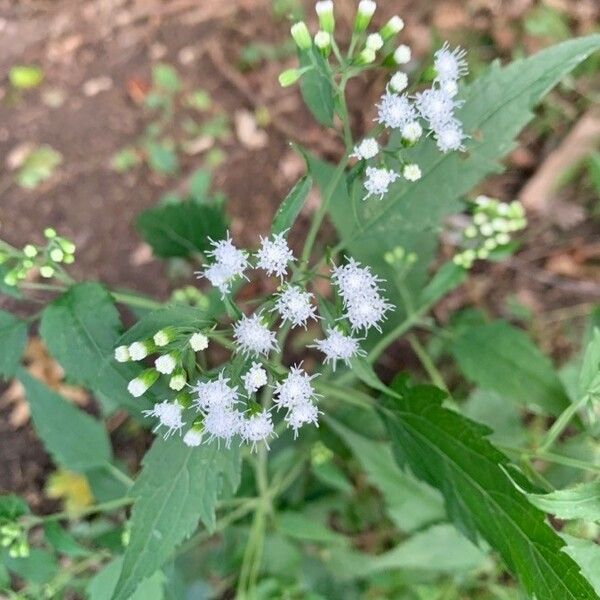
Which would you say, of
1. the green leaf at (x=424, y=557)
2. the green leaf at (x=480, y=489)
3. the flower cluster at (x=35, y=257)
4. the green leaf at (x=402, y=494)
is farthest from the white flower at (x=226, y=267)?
the green leaf at (x=424, y=557)

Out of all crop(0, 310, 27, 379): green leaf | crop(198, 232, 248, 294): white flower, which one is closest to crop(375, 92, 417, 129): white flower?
crop(198, 232, 248, 294): white flower

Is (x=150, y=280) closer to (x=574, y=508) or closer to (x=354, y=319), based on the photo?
(x=354, y=319)

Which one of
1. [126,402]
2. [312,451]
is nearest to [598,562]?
[312,451]

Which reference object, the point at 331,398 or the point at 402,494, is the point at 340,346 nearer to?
the point at 331,398

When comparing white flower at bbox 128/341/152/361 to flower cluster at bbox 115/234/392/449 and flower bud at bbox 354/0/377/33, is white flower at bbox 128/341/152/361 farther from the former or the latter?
flower bud at bbox 354/0/377/33

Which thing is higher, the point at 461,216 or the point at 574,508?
the point at 574,508

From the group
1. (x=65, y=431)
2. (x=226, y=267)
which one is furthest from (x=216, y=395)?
(x=65, y=431)
